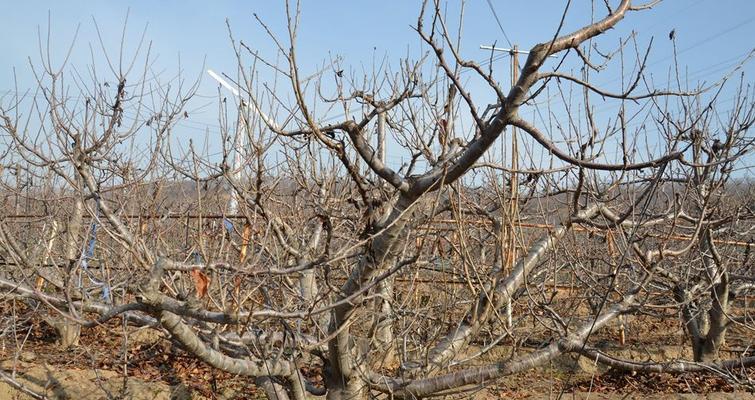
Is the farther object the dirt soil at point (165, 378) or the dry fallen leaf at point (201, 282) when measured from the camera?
the dirt soil at point (165, 378)

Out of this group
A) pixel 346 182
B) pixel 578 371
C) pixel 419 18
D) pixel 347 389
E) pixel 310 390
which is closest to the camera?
pixel 419 18

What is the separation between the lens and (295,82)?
2.59m

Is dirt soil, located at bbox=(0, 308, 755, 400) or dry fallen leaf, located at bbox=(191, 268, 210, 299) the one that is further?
dirt soil, located at bbox=(0, 308, 755, 400)

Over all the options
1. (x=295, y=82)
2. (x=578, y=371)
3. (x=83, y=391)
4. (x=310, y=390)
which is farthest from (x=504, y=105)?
(x=578, y=371)

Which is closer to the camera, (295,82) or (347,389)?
(295,82)

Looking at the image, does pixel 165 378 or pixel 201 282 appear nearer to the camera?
pixel 201 282

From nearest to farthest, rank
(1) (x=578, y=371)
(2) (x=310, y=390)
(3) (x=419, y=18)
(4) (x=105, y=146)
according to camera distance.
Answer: (3) (x=419, y=18)
(2) (x=310, y=390)
(4) (x=105, y=146)
(1) (x=578, y=371)

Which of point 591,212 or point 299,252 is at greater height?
point 591,212

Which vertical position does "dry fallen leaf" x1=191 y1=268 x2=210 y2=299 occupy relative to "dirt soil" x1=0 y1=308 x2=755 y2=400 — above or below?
Answer: above

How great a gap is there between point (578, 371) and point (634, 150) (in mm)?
3534

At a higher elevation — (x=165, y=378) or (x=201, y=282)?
(x=201, y=282)

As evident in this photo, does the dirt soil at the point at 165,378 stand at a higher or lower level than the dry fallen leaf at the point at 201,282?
lower

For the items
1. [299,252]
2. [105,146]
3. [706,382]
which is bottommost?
[706,382]

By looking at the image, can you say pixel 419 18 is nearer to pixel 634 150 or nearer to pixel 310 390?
pixel 310 390
